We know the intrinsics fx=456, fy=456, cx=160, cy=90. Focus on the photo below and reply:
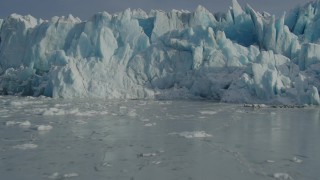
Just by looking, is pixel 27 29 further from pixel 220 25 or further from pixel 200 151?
pixel 200 151

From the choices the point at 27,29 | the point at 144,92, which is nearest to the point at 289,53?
the point at 144,92

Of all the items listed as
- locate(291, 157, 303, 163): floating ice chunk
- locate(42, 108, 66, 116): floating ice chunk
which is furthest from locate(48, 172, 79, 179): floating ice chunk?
locate(42, 108, 66, 116): floating ice chunk

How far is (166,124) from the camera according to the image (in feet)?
39.1

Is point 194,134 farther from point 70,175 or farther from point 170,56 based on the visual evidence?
point 170,56

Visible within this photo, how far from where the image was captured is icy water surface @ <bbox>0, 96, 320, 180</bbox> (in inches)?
246

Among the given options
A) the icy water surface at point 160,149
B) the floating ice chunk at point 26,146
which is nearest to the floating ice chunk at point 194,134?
the icy water surface at point 160,149

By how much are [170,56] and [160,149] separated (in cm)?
1763

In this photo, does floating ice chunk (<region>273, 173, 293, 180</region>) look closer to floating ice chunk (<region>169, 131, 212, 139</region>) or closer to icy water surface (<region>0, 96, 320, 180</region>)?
icy water surface (<region>0, 96, 320, 180</region>)

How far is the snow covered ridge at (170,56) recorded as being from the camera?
70.2ft

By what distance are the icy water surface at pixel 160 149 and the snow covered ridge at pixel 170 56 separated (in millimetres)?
9062

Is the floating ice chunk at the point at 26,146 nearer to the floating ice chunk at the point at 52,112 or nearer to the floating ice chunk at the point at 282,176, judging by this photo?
the floating ice chunk at the point at 282,176

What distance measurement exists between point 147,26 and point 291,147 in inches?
830

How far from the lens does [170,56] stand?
25.4 metres

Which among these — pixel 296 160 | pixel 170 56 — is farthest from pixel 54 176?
pixel 170 56
